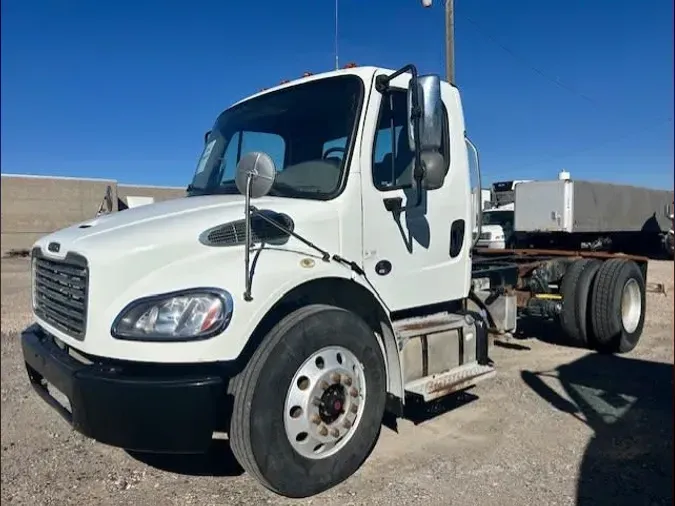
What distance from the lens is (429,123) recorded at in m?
3.44

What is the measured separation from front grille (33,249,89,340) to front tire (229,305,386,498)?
3.01ft

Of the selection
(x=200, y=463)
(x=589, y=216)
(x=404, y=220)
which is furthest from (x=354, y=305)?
(x=589, y=216)

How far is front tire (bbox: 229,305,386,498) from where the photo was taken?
9.66 ft

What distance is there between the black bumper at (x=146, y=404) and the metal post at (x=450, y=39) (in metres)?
8.99

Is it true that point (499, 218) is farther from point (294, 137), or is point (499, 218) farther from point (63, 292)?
point (63, 292)

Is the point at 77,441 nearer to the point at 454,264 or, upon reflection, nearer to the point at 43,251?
the point at 43,251

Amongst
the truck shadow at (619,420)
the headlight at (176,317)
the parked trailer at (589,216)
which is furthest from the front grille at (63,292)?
the parked trailer at (589,216)

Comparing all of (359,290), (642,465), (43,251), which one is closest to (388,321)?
(359,290)

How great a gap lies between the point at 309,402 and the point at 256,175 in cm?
131

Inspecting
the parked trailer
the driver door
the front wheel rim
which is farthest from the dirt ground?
the parked trailer

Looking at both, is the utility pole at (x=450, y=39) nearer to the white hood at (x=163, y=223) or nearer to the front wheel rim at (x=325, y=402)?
the white hood at (x=163, y=223)

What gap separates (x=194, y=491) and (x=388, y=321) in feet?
5.23

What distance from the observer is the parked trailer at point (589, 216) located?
7.53 metres

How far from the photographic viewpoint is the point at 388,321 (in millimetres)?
3727
